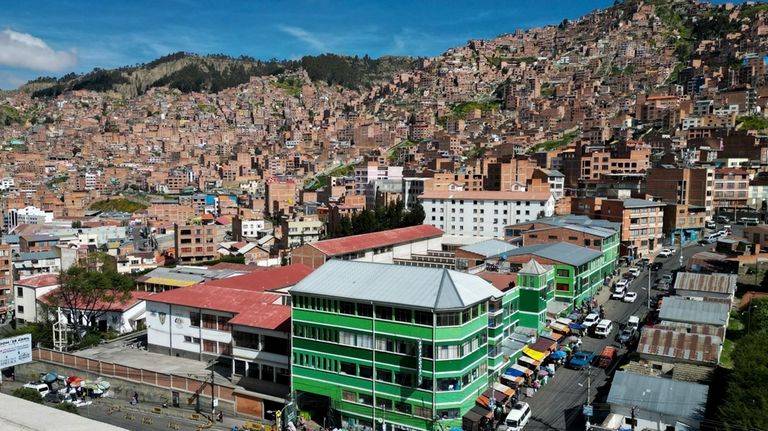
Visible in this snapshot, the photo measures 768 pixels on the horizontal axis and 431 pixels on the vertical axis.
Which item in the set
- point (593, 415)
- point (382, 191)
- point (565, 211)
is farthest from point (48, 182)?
point (593, 415)

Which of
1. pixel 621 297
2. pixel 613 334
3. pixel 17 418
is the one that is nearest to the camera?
pixel 17 418

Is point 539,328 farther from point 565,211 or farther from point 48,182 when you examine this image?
point 48,182

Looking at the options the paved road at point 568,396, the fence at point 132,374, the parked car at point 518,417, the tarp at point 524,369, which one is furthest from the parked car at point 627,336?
the fence at point 132,374

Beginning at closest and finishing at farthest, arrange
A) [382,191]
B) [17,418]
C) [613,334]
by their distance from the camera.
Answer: [17,418], [613,334], [382,191]

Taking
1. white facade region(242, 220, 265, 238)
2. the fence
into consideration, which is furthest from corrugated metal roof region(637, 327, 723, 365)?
white facade region(242, 220, 265, 238)

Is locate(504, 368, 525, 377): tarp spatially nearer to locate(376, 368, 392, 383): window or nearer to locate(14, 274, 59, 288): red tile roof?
locate(376, 368, 392, 383): window

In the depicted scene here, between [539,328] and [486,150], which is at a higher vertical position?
[486,150]

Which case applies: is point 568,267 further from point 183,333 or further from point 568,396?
point 183,333

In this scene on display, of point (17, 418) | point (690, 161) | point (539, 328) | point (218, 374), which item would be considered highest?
point (690, 161)
